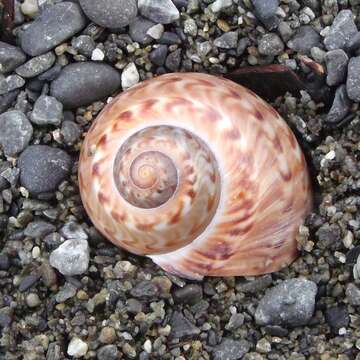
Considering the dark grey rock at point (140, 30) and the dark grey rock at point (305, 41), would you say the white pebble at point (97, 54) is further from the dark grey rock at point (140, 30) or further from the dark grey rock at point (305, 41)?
the dark grey rock at point (305, 41)

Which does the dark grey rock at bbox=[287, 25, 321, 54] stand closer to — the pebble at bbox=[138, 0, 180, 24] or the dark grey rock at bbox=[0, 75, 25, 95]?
the pebble at bbox=[138, 0, 180, 24]

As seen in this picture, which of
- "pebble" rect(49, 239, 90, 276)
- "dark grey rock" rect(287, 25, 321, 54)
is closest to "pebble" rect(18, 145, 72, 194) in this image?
"pebble" rect(49, 239, 90, 276)

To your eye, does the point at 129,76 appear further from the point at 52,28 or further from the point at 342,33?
the point at 342,33

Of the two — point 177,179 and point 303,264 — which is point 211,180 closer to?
point 177,179

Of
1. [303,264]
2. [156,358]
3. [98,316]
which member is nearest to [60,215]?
[98,316]

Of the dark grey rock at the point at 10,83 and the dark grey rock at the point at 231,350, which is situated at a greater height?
the dark grey rock at the point at 10,83

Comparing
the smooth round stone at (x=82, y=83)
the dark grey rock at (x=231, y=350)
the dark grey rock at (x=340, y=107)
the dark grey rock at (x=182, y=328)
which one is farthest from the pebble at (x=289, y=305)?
the smooth round stone at (x=82, y=83)

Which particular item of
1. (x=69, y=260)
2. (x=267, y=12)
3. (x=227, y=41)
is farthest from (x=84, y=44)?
(x=69, y=260)
